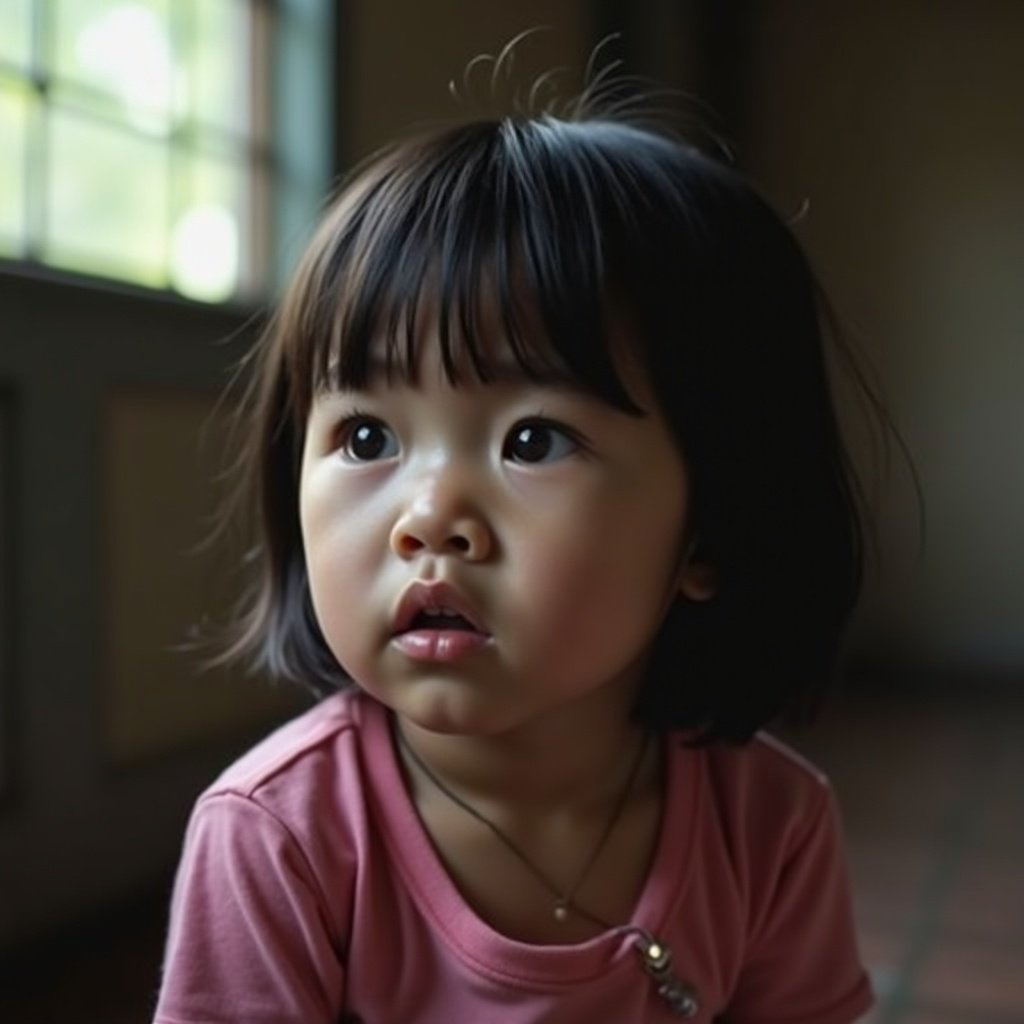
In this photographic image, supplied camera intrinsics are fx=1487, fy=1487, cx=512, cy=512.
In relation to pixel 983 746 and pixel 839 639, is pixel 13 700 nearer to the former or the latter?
pixel 839 639

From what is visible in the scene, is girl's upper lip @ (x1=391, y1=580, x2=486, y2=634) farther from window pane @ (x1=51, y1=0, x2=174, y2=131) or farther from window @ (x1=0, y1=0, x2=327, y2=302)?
window pane @ (x1=51, y1=0, x2=174, y2=131)

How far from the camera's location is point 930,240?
3352 mm

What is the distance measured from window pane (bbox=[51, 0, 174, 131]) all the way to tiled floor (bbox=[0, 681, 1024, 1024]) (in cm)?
83

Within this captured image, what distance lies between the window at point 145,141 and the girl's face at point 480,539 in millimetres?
890

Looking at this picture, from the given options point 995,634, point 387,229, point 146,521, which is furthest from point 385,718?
point 995,634

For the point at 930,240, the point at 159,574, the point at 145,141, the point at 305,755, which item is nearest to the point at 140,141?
the point at 145,141

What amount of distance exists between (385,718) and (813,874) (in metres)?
0.23

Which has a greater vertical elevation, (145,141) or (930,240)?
(930,240)

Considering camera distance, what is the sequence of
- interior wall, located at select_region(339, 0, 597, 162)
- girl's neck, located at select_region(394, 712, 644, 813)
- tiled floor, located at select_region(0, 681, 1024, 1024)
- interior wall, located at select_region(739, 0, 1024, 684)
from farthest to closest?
interior wall, located at select_region(739, 0, 1024, 684)
interior wall, located at select_region(339, 0, 597, 162)
tiled floor, located at select_region(0, 681, 1024, 1024)
girl's neck, located at select_region(394, 712, 644, 813)

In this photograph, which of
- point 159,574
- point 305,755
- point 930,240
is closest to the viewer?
point 305,755

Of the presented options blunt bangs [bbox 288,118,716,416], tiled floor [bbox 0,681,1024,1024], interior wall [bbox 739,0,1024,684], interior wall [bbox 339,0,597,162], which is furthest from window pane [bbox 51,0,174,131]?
interior wall [bbox 739,0,1024,684]

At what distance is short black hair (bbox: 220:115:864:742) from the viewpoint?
567 millimetres

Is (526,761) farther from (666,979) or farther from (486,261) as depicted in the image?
(486,261)

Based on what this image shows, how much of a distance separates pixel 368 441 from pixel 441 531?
2.5 inches
